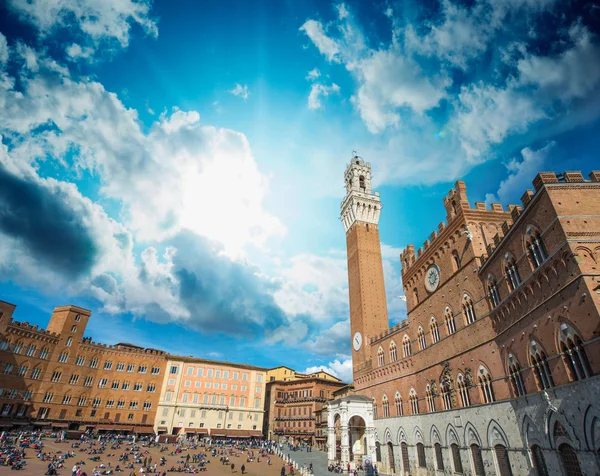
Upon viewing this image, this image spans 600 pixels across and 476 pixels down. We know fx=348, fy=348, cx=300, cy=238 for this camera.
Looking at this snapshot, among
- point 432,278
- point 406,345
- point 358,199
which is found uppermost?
point 358,199

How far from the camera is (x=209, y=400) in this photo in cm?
6112

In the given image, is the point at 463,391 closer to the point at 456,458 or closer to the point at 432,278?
the point at 456,458

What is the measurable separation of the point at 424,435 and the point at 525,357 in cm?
1529

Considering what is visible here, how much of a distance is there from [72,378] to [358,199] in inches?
2079

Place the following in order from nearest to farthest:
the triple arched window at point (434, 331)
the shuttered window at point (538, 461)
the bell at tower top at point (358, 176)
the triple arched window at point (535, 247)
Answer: the triple arched window at point (535, 247) < the shuttered window at point (538, 461) < the triple arched window at point (434, 331) < the bell at tower top at point (358, 176)

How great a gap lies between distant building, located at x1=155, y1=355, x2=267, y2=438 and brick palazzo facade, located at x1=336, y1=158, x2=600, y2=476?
27.9 m

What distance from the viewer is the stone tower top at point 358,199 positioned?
57719 millimetres

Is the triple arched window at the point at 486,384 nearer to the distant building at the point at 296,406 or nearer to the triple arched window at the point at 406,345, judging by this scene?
the triple arched window at the point at 406,345

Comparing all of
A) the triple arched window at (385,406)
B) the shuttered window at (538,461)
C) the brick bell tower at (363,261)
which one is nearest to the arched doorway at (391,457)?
the triple arched window at (385,406)

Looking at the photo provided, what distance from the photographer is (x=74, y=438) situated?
4575 centimetres

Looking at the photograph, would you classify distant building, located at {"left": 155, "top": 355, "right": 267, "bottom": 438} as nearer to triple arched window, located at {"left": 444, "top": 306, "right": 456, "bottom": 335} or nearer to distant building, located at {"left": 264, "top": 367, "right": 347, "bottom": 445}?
distant building, located at {"left": 264, "top": 367, "right": 347, "bottom": 445}

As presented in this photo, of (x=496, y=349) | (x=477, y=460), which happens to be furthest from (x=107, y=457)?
(x=496, y=349)

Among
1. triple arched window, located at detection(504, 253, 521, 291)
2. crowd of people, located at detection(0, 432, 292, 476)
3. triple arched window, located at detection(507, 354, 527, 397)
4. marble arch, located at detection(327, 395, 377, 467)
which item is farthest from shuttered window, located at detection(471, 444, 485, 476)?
crowd of people, located at detection(0, 432, 292, 476)

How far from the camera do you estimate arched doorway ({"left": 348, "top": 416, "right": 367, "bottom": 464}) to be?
39.2 metres
